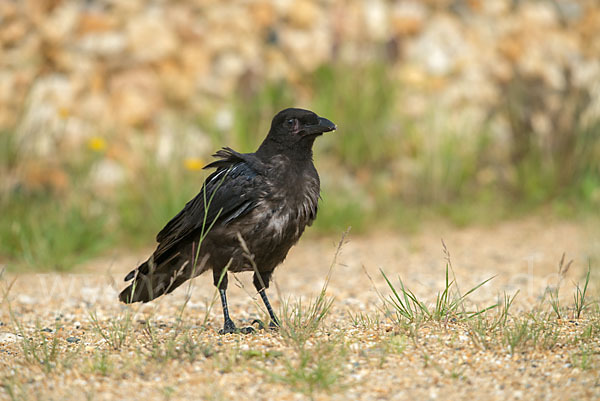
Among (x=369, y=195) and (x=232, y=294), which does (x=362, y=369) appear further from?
(x=369, y=195)

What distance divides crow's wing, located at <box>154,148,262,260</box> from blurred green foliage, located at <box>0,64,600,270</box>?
2396mm

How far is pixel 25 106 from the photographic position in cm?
788

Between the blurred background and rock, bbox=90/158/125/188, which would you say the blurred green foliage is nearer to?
the blurred background

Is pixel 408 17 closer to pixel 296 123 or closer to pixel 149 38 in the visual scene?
pixel 149 38

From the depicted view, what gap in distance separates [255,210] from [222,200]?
219 millimetres

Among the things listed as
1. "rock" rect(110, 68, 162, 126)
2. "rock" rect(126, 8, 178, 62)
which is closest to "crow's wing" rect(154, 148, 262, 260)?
"rock" rect(110, 68, 162, 126)

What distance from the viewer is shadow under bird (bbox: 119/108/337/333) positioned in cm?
405

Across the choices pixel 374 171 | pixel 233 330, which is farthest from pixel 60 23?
pixel 233 330

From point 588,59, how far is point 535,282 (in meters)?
5.48

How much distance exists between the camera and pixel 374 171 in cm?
840

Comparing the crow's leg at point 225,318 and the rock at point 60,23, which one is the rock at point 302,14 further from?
the crow's leg at point 225,318

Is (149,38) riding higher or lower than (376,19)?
lower

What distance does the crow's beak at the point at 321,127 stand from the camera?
4148mm

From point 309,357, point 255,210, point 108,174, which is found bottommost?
point 309,357
